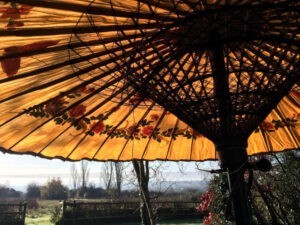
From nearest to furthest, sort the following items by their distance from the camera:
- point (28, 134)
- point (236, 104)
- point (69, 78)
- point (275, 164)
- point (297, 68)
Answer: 1. point (297, 68)
2. point (236, 104)
3. point (69, 78)
4. point (28, 134)
5. point (275, 164)

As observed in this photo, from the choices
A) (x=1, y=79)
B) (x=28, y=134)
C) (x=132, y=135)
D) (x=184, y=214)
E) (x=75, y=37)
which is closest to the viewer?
(x=75, y=37)

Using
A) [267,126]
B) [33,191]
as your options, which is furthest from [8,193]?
[267,126]

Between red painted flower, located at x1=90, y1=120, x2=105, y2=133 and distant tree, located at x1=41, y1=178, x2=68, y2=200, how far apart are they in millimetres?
43073

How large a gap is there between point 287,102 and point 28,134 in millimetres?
1842

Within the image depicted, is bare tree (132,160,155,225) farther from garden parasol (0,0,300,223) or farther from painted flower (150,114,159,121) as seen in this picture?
garden parasol (0,0,300,223)

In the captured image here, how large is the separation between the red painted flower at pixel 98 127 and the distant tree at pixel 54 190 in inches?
1696

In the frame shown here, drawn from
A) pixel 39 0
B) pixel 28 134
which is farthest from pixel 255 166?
pixel 28 134

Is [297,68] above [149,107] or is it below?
below

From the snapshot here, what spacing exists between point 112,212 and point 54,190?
2843cm

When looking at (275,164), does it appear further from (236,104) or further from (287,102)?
(236,104)

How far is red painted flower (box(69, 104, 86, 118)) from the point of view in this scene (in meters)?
2.26

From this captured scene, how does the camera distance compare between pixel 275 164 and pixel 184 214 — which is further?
pixel 184 214

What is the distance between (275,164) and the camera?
8.37m

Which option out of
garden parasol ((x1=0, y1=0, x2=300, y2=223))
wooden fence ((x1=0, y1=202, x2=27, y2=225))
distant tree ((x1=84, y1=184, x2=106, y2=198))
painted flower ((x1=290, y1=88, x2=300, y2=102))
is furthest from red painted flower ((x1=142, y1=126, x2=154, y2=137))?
distant tree ((x1=84, y1=184, x2=106, y2=198))
